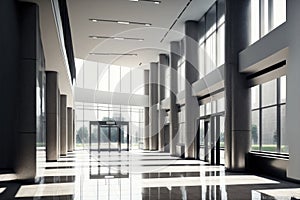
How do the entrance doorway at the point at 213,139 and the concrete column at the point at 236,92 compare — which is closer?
the concrete column at the point at 236,92

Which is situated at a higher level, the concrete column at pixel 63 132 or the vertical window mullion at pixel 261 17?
the vertical window mullion at pixel 261 17

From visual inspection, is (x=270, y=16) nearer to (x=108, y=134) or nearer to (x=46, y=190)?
(x=46, y=190)

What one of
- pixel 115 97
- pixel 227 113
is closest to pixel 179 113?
pixel 227 113

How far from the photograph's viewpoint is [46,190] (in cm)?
1071

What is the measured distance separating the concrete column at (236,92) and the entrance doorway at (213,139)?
13.4 ft

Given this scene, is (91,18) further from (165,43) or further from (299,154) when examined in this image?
(299,154)

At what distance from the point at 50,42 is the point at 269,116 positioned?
32.7 feet

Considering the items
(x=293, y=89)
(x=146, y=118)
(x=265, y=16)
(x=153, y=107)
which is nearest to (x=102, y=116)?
(x=146, y=118)

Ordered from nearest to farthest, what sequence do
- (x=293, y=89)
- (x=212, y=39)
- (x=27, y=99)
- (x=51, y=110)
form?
(x=293, y=89), (x=27, y=99), (x=51, y=110), (x=212, y=39)

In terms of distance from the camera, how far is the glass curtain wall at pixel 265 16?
14930mm

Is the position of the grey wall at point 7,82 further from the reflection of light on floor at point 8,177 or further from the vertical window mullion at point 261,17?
the vertical window mullion at point 261,17

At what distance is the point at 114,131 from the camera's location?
145ft

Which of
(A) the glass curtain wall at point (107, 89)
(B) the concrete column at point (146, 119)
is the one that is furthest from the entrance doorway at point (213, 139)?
(A) the glass curtain wall at point (107, 89)

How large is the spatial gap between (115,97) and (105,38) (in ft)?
58.1
